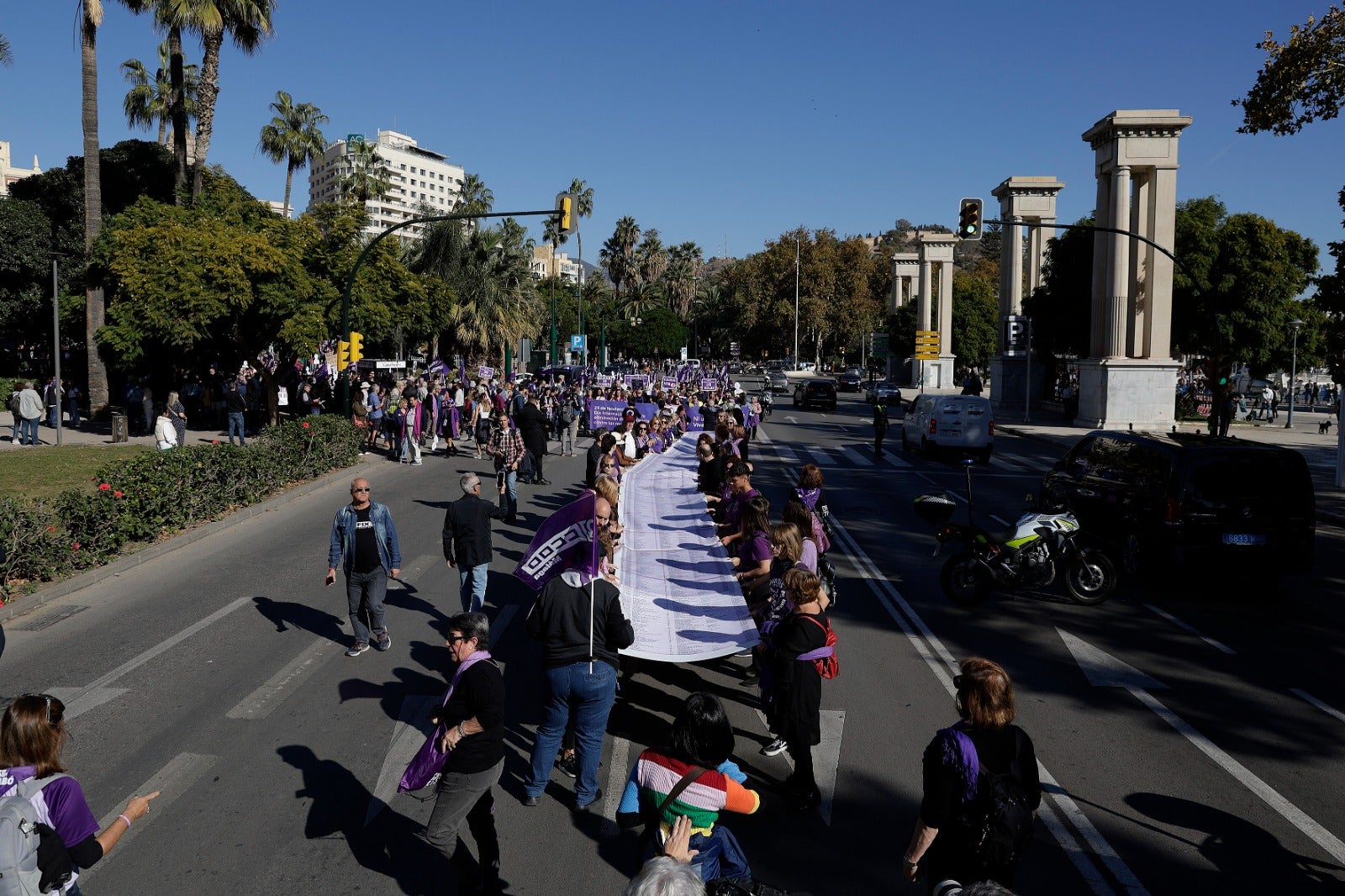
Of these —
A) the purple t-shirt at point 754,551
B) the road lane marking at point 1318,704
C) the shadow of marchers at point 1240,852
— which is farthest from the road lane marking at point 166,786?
the road lane marking at point 1318,704

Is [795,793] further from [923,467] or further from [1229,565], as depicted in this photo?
[923,467]

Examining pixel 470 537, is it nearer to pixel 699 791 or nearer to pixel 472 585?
pixel 472 585

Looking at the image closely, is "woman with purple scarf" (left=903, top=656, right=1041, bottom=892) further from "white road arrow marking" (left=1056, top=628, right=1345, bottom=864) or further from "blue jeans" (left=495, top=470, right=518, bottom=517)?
"blue jeans" (left=495, top=470, right=518, bottom=517)

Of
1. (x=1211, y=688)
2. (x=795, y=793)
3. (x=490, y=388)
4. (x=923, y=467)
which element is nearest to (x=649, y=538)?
(x=795, y=793)

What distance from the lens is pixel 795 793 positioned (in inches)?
250

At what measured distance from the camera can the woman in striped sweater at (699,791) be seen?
3.98 m

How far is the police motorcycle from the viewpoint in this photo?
1163 centimetres

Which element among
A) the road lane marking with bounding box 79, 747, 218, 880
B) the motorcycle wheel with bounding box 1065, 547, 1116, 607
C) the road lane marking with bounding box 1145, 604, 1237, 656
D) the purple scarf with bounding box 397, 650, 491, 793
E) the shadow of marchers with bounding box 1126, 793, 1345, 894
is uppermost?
the purple scarf with bounding box 397, 650, 491, 793

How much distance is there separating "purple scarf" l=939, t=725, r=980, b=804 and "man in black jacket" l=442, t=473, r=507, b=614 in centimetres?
636

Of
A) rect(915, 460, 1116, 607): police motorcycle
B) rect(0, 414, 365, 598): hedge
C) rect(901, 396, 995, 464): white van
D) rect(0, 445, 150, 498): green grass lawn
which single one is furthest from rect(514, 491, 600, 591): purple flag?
rect(901, 396, 995, 464): white van

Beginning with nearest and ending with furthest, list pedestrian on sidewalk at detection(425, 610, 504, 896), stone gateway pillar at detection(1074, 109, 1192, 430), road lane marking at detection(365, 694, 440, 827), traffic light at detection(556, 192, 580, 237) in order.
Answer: pedestrian on sidewalk at detection(425, 610, 504, 896), road lane marking at detection(365, 694, 440, 827), traffic light at detection(556, 192, 580, 237), stone gateway pillar at detection(1074, 109, 1192, 430)

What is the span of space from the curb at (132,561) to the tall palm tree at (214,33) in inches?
741

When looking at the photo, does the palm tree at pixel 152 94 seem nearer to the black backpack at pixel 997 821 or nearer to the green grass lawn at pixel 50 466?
the green grass lawn at pixel 50 466

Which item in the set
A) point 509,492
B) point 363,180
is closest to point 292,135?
point 363,180
